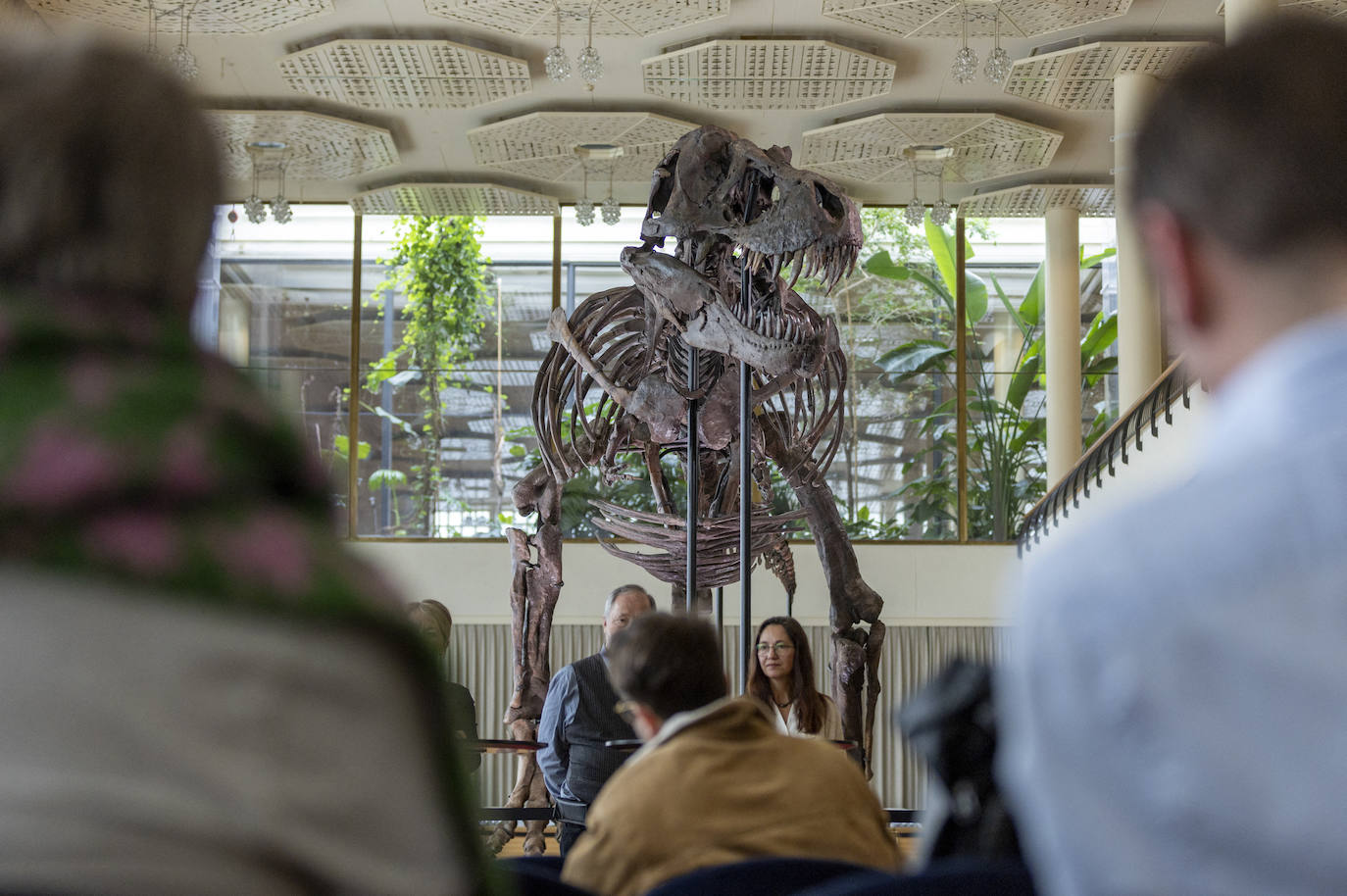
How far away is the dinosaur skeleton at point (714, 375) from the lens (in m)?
4.39

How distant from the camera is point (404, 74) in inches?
333

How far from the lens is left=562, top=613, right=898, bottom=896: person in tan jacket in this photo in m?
1.93

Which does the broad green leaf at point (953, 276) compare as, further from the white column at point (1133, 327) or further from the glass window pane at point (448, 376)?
the glass window pane at point (448, 376)

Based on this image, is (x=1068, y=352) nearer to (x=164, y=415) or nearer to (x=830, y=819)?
(x=830, y=819)

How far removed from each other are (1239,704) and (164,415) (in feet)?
1.98

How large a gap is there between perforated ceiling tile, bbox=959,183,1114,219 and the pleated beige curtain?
137 inches

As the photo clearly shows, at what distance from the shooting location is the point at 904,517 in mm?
11461

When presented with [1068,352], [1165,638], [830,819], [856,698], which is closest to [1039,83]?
[1068,352]

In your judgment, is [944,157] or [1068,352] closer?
[944,157]

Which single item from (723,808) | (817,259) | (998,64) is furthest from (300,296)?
(723,808)

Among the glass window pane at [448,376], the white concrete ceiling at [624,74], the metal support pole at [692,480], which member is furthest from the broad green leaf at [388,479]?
the metal support pole at [692,480]

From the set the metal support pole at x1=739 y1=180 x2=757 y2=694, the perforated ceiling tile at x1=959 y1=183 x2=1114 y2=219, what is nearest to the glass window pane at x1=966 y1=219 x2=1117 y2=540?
the perforated ceiling tile at x1=959 y1=183 x2=1114 y2=219

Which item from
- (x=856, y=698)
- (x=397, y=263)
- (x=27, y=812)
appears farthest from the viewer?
(x=397, y=263)

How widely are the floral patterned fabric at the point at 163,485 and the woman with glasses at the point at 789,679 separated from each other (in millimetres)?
4027
